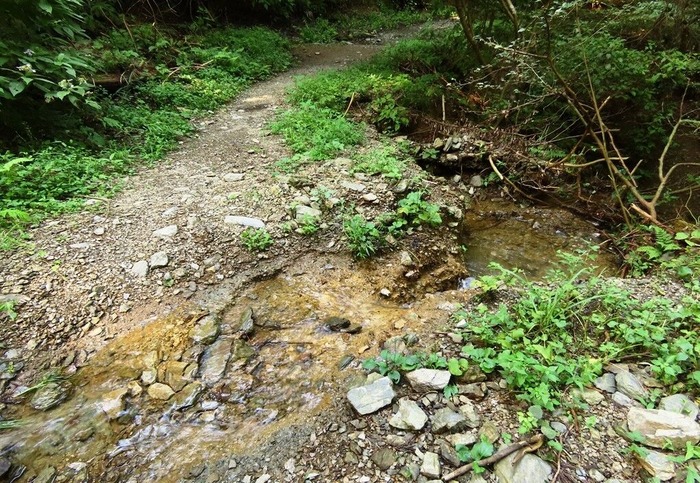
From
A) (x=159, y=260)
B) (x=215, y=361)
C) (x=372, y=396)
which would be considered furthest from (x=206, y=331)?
(x=372, y=396)

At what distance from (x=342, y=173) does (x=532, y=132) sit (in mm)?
3709

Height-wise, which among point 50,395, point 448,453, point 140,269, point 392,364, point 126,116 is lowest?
point 448,453

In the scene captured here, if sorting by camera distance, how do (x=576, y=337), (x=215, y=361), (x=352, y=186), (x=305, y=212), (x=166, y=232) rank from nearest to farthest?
(x=576, y=337)
(x=215, y=361)
(x=166, y=232)
(x=305, y=212)
(x=352, y=186)

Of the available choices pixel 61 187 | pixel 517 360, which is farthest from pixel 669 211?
→ pixel 61 187

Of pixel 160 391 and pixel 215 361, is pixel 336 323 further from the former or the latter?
pixel 160 391

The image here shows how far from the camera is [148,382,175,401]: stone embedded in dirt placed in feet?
8.70

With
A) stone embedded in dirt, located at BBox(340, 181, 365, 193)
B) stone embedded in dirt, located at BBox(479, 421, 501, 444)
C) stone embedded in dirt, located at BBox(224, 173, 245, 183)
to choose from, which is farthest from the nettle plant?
stone embedded in dirt, located at BBox(224, 173, 245, 183)

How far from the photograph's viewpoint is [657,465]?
1.91 m

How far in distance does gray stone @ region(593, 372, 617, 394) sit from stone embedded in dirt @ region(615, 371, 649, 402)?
3cm

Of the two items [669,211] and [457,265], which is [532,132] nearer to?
[669,211]

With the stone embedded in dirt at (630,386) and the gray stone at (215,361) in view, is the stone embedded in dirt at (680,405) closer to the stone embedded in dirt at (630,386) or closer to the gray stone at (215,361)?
the stone embedded in dirt at (630,386)

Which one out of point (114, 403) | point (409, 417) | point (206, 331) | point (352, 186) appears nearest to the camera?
point (409, 417)

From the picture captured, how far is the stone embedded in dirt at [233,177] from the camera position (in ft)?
16.2

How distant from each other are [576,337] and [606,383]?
39cm
